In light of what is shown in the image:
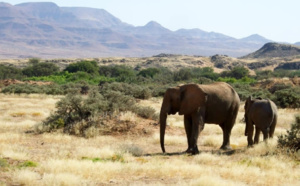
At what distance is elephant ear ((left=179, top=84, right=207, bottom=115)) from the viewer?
44.9ft

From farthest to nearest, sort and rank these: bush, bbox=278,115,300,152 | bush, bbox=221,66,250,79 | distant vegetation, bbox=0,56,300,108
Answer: bush, bbox=221,66,250,79
distant vegetation, bbox=0,56,300,108
bush, bbox=278,115,300,152

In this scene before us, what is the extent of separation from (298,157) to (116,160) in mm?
5541

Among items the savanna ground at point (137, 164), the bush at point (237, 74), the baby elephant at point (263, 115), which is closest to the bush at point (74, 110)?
the savanna ground at point (137, 164)

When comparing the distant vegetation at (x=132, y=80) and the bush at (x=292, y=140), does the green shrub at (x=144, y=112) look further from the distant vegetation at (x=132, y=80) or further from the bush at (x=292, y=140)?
the distant vegetation at (x=132, y=80)

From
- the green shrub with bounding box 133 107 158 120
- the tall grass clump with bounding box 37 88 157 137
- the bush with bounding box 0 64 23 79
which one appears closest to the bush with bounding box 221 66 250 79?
the bush with bounding box 0 64 23 79

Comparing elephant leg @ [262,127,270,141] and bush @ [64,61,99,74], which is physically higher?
elephant leg @ [262,127,270,141]

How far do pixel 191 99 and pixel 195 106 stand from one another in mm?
269

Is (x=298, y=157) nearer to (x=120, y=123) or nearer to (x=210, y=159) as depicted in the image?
(x=210, y=159)

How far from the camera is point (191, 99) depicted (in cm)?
1373

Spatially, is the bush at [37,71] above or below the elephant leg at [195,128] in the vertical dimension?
below

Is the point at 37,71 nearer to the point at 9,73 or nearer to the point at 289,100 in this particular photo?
the point at 9,73

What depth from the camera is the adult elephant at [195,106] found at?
1369 cm

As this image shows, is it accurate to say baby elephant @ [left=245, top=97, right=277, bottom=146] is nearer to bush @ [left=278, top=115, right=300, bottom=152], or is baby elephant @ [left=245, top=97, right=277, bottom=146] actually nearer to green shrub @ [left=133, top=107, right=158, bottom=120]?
bush @ [left=278, top=115, right=300, bottom=152]

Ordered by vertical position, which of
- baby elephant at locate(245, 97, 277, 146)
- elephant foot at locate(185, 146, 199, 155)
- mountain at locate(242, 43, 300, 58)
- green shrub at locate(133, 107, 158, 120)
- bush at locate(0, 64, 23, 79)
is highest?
mountain at locate(242, 43, 300, 58)
